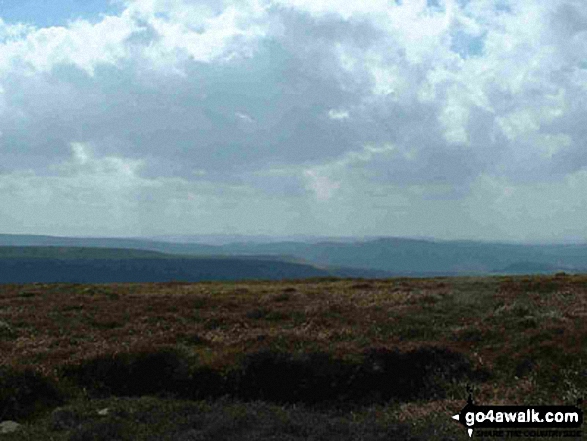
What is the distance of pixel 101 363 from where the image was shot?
21359 millimetres

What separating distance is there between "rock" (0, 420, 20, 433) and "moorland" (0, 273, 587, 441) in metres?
0.44

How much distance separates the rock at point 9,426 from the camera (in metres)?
15.8

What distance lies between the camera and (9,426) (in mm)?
16188

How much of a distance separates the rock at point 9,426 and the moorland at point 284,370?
1.45 feet

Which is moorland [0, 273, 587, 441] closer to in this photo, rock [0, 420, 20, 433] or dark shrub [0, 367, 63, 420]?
dark shrub [0, 367, 63, 420]

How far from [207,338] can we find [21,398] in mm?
8298

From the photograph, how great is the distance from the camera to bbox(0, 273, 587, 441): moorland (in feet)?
50.9

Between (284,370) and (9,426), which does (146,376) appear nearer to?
(284,370)

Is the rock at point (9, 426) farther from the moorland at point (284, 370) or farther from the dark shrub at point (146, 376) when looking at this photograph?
the dark shrub at point (146, 376)

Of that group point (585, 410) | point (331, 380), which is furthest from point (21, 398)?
point (585, 410)

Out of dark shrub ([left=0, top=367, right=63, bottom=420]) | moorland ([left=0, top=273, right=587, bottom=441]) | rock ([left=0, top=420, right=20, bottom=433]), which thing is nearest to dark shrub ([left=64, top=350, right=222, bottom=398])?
moorland ([left=0, top=273, right=587, bottom=441])

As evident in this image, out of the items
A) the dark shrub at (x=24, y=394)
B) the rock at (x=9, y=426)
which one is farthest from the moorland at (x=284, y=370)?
the rock at (x=9, y=426)

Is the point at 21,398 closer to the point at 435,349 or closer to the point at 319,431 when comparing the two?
the point at 319,431

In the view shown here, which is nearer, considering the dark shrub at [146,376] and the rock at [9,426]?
the rock at [9,426]
